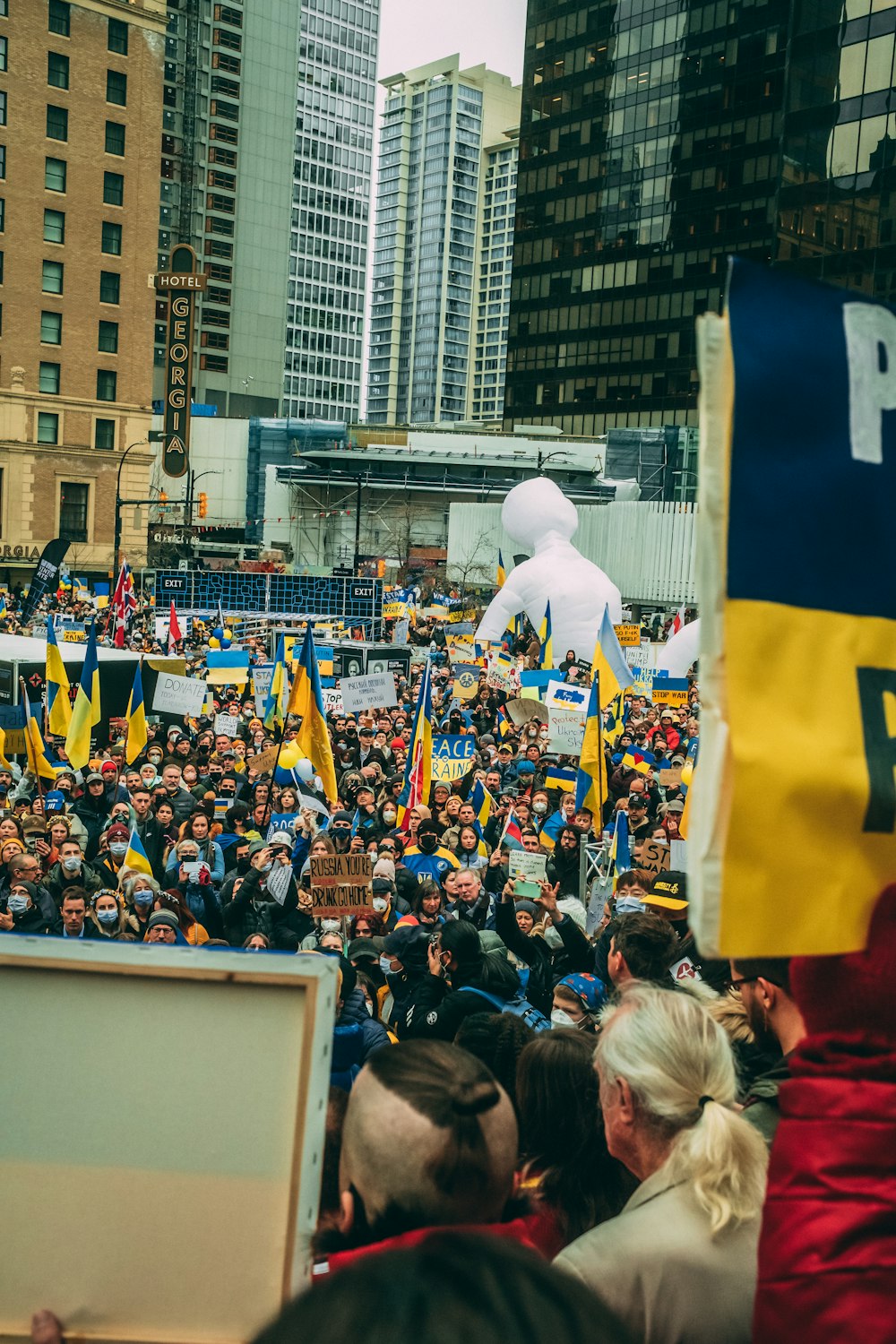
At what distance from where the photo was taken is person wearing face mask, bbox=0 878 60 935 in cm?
744

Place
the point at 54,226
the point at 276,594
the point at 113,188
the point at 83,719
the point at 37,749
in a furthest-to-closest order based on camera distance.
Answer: the point at 113,188
the point at 54,226
the point at 276,594
the point at 83,719
the point at 37,749

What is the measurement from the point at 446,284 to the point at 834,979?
583 ft

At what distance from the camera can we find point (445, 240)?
172m

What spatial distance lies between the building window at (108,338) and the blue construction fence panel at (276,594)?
28.4 m

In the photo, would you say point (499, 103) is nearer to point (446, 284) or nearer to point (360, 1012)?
point (446, 284)

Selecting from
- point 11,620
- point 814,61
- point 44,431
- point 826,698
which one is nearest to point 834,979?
point 826,698

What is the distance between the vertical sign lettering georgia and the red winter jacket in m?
53.7

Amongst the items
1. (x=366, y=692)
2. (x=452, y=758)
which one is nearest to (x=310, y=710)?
(x=366, y=692)

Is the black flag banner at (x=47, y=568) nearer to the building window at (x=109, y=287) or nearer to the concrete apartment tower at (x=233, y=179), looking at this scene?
the building window at (x=109, y=287)

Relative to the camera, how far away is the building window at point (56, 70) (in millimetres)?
55062

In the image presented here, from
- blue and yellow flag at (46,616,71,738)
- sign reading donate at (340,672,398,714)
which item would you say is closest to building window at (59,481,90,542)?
blue and yellow flag at (46,616,71,738)

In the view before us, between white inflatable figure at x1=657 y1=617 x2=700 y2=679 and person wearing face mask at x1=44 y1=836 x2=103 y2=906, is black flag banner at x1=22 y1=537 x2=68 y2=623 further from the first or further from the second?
person wearing face mask at x1=44 y1=836 x2=103 y2=906

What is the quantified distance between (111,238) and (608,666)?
50.4m

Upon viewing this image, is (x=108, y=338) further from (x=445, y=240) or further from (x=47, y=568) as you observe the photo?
(x=445, y=240)
